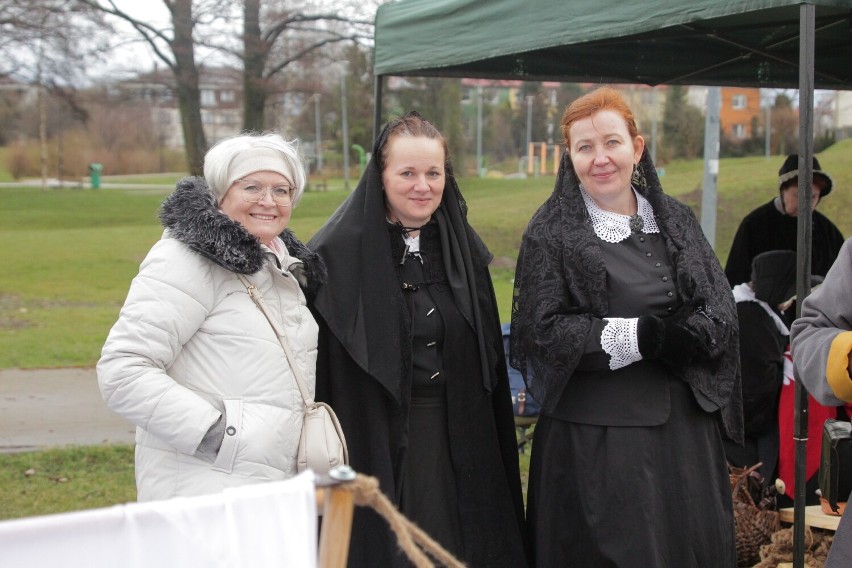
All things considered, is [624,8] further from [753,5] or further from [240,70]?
[240,70]

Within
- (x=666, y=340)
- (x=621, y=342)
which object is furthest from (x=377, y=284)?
(x=666, y=340)

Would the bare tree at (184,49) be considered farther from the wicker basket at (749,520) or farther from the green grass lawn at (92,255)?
the wicker basket at (749,520)

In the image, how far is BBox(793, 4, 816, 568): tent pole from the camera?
292cm

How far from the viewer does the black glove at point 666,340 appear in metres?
2.54

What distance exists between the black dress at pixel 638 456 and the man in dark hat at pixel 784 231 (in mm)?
2802

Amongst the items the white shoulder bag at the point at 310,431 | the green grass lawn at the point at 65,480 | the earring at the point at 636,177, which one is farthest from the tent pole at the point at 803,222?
the green grass lawn at the point at 65,480

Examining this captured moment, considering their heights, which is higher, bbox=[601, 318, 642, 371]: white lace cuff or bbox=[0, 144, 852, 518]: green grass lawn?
bbox=[601, 318, 642, 371]: white lace cuff

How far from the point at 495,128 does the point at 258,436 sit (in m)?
41.2

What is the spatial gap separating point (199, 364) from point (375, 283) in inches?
26.1

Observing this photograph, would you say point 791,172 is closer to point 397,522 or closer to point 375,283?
point 375,283

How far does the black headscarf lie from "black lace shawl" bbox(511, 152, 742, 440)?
0.55 ft

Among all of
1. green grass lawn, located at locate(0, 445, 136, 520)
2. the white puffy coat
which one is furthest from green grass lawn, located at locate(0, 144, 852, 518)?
the white puffy coat

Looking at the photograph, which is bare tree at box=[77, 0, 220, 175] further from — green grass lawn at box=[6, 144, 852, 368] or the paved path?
the paved path

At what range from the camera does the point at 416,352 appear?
2.76 m
